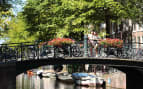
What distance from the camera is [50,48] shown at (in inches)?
723

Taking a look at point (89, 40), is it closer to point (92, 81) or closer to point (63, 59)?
point (63, 59)

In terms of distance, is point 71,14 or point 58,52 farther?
point 71,14

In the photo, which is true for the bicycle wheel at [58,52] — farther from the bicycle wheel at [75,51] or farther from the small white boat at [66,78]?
the small white boat at [66,78]

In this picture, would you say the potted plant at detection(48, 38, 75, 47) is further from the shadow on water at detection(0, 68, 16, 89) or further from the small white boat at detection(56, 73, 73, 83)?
the small white boat at detection(56, 73, 73, 83)

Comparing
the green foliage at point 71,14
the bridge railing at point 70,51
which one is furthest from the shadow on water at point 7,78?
the green foliage at point 71,14

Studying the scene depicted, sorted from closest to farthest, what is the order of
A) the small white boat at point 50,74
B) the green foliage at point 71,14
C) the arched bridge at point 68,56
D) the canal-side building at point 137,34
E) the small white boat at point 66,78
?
the arched bridge at point 68,56
the green foliage at point 71,14
the canal-side building at point 137,34
the small white boat at point 66,78
the small white boat at point 50,74

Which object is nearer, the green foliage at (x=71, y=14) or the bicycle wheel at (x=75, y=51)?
the bicycle wheel at (x=75, y=51)

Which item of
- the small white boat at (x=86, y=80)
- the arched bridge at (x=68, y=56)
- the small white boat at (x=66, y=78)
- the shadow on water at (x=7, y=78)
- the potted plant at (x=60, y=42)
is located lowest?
the small white boat at (x=66, y=78)

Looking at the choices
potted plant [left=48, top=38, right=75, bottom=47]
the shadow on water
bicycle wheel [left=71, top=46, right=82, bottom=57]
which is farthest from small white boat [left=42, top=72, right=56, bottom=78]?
the shadow on water

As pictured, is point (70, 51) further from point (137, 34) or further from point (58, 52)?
point (137, 34)

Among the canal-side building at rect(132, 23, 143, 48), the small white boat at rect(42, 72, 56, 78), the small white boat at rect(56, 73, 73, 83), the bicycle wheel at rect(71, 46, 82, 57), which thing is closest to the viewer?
the bicycle wheel at rect(71, 46, 82, 57)

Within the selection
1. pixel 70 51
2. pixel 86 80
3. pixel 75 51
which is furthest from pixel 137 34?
pixel 70 51

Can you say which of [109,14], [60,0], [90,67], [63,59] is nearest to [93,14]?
[109,14]

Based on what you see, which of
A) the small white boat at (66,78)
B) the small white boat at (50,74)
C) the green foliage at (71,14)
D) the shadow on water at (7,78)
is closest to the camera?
the shadow on water at (7,78)
